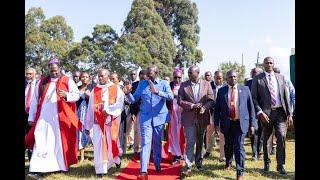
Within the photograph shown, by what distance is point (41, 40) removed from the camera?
3888cm

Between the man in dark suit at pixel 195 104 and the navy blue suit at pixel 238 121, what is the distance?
0.38 m

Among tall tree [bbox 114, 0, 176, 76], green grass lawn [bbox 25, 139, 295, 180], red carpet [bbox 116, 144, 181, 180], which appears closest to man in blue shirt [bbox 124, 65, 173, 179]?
red carpet [bbox 116, 144, 181, 180]

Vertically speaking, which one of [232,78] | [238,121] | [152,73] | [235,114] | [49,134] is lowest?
[49,134]

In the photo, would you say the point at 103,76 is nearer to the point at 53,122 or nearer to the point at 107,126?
the point at 107,126

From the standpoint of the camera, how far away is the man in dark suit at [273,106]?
8.46 meters

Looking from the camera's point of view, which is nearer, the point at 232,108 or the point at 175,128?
the point at 232,108

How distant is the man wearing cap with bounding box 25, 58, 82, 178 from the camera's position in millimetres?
8344

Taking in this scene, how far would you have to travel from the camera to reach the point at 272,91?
338 inches

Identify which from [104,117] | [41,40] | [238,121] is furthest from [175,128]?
[41,40]

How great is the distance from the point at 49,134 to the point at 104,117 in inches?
45.0

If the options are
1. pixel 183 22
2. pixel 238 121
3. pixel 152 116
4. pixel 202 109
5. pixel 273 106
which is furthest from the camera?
pixel 183 22

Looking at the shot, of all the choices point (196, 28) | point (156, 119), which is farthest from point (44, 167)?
point (196, 28)
